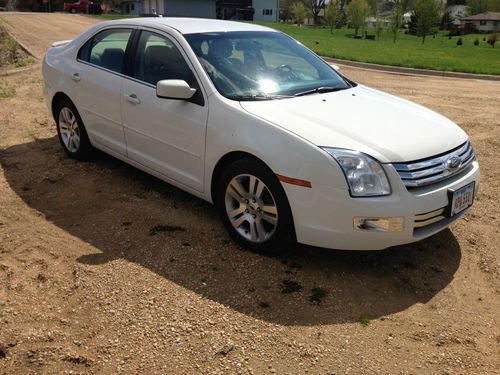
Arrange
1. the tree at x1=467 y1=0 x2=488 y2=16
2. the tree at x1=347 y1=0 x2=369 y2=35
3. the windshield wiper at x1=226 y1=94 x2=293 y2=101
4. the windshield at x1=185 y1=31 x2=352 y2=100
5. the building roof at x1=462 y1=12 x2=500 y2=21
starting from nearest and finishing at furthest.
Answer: the windshield wiper at x1=226 y1=94 x2=293 y2=101 → the windshield at x1=185 y1=31 x2=352 y2=100 → the tree at x1=347 y1=0 x2=369 y2=35 → the building roof at x1=462 y1=12 x2=500 y2=21 → the tree at x1=467 y1=0 x2=488 y2=16

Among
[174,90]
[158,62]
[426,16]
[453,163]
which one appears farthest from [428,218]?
[426,16]

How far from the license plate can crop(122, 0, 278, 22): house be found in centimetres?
5205

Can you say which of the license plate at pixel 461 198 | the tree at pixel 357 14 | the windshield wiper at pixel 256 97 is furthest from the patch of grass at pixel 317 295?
the tree at pixel 357 14

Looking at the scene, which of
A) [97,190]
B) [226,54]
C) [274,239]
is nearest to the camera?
[274,239]

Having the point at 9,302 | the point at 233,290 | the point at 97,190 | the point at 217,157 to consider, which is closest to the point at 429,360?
the point at 233,290

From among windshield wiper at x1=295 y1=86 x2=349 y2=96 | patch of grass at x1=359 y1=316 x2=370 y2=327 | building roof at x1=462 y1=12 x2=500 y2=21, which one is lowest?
patch of grass at x1=359 y1=316 x2=370 y2=327

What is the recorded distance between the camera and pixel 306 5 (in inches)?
3676

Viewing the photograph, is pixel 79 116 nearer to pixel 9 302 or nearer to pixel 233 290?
pixel 9 302

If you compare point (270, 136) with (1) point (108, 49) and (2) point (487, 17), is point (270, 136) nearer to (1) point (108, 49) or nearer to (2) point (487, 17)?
Result: (1) point (108, 49)

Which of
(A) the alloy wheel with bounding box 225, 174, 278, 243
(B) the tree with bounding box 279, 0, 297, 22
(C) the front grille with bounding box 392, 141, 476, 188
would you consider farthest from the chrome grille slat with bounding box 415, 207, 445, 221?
(B) the tree with bounding box 279, 0, 297, 22

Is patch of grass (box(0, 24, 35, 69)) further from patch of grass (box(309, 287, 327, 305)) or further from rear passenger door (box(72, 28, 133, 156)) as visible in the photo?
patch of grass (box(309, 287, 327, 305))

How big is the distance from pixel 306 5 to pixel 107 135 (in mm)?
95019

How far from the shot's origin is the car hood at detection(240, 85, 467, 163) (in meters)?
3.39

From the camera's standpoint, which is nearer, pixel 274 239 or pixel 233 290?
pixel 233 290
